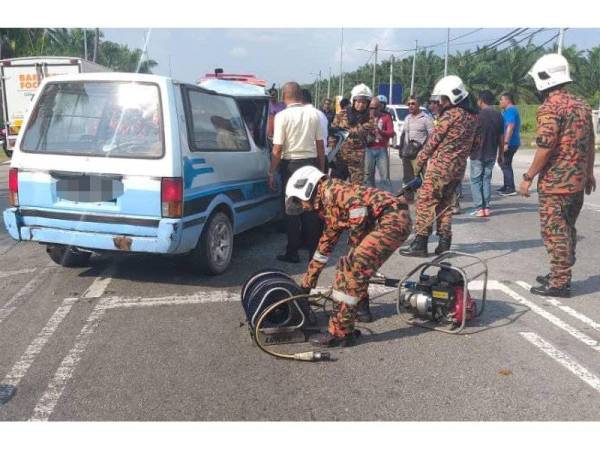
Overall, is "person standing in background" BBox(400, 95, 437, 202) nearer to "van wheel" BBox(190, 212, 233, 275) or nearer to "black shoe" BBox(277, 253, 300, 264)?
"black shoe" BBox(277, 253, 300, 264)

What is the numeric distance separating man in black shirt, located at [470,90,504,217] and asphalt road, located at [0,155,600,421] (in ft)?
11.1

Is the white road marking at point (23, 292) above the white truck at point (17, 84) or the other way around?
the other way around

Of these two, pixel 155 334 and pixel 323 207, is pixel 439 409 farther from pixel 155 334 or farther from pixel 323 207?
pixel 155 334

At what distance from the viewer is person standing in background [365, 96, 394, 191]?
9185mm

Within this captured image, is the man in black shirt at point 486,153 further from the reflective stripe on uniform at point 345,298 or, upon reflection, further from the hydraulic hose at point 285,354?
the hydraulic hose at point 285,354

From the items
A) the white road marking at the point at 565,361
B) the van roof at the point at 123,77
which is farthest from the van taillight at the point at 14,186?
the white road marking at the point at 565,361

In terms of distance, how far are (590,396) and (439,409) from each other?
926mm

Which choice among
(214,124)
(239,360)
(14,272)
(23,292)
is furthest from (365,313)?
(14,272)

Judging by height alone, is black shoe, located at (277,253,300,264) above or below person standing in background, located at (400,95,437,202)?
below

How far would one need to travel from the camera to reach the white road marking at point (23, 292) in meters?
4.66

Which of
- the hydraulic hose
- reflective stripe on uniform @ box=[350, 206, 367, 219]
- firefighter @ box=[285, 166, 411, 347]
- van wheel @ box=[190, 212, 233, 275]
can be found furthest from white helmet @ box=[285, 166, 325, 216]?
van wheel @ box=[190, 212, 233, 275]

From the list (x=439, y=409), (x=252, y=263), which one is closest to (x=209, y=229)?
(x=252, y=263)

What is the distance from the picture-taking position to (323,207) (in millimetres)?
3928

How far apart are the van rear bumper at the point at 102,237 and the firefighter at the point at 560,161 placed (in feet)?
10.2
